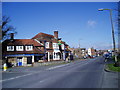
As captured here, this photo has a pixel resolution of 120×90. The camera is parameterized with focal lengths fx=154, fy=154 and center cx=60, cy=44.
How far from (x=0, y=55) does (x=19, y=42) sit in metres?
9.71

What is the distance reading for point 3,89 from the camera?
33.3 feet

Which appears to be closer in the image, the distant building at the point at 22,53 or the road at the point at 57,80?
the road at the point at 57,80

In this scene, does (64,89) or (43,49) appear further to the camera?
(43,49)

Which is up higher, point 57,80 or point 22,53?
point 22,53

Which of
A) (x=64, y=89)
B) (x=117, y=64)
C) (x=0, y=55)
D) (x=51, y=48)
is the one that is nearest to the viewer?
(x=64, y=89)

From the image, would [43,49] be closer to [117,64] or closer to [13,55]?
[13,55]

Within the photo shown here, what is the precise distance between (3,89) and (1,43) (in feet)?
78.4

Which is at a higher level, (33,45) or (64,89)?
(33,45)

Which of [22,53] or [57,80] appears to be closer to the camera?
[57,80]

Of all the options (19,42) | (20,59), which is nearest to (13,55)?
(20,59)

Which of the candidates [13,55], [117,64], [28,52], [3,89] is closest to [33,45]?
[28,52]

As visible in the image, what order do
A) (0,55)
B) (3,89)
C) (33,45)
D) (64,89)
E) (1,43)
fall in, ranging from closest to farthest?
(64,89), (3,89), (1,43), (0,55), (33,45)

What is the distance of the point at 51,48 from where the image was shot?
48938mm

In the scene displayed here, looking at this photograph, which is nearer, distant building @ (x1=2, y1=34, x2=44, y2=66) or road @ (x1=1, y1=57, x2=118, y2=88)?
road @ (x1=1, y1=57, x2=118, y2=88)
